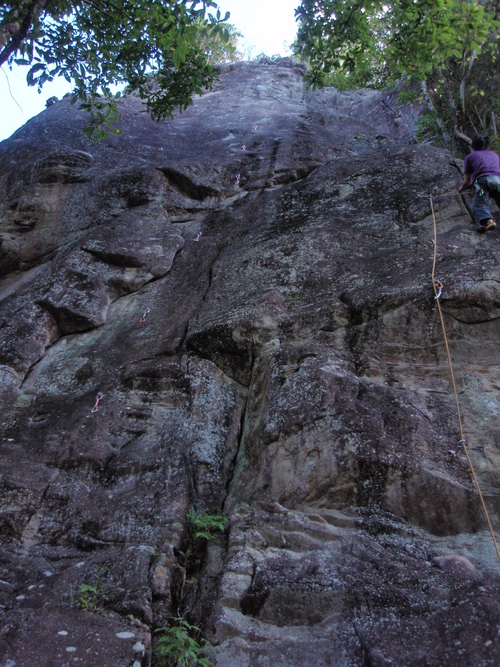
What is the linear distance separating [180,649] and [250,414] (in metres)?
2.77

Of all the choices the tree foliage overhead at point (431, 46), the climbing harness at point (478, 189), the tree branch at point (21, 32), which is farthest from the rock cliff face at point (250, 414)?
the tree branch at point (21, 32)

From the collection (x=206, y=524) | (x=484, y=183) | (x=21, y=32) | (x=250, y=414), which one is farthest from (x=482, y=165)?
(x=21, y=32)

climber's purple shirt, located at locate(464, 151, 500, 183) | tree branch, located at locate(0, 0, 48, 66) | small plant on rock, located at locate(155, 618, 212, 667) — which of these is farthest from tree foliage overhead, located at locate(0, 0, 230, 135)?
small plant on rock, located at locate(155, 618, 212, 667)

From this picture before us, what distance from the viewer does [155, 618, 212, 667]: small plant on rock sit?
Result: 158 inches

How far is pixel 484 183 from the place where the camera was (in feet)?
24.0

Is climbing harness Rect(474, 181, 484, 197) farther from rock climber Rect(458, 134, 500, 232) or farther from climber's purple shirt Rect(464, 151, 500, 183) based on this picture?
climber's purple shirt Rect(464, 151, 500, 183)

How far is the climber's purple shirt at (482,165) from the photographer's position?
24.2 feet

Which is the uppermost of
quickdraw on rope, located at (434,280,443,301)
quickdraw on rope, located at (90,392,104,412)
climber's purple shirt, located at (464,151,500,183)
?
climber's purple shirt, located at (464,151,500,183)

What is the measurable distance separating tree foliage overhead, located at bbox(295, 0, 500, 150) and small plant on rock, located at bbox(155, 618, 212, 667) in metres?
7.93

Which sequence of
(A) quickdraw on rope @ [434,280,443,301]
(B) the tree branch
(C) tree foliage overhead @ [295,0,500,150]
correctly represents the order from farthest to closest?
(C) tree foliage overhead @ [295,0,500,150] → (B) the tree branch → (A) quickdraw on rope @ [434,280,443,301]

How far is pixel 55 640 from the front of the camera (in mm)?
4020

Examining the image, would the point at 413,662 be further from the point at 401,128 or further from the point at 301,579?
the point at 401,128

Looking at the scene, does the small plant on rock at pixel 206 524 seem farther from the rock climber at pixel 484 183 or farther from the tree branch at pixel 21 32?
the tree branch at pixel 21 32

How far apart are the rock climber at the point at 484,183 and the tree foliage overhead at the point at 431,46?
1.52m
